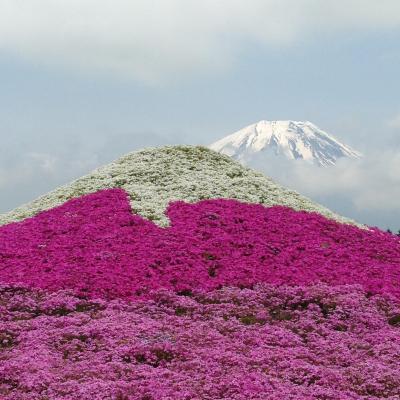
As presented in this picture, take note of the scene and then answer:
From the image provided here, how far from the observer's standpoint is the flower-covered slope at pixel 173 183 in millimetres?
32875

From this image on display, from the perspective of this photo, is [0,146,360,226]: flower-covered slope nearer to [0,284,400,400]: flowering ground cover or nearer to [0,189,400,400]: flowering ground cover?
[0,189,400,400]: flowering ground cover

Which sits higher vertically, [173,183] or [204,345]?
[173,183]

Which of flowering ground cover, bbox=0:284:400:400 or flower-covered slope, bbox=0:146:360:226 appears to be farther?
flower-covered slope, bbox=0:146:360:226

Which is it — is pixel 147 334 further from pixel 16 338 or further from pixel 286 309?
pixel 286 309

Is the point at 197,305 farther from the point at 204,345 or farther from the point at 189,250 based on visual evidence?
the point at 189,250

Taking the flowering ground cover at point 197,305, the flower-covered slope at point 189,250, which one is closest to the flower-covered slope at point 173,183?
the flower-covered slope at point 189,250

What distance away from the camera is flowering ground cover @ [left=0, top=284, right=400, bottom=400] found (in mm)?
13188

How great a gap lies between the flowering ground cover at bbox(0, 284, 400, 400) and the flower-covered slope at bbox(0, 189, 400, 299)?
1.02 meters

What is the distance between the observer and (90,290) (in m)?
20.4

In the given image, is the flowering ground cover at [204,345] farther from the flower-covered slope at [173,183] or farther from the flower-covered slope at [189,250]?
the flower-covered slope at [173,183]

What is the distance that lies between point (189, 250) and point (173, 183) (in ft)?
38.6

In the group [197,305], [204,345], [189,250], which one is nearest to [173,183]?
[189,250]

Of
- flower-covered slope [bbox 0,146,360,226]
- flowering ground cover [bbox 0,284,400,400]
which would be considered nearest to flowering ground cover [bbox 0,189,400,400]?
flowering ground cover [bbox 0,284,400,400]

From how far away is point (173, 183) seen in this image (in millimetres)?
35469
